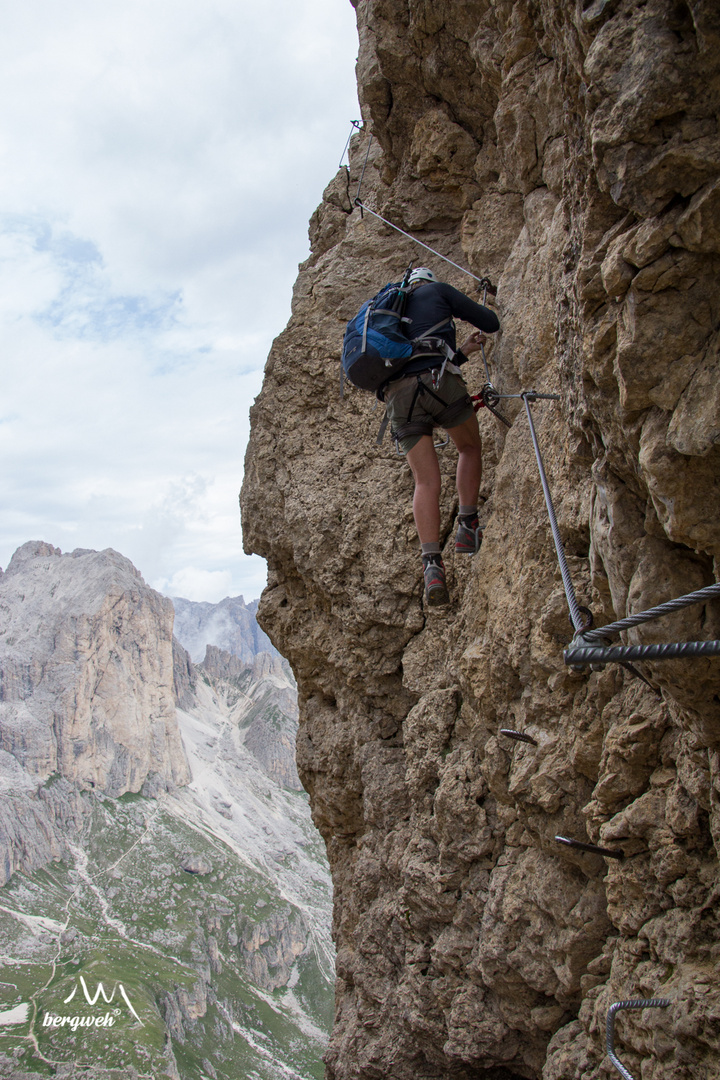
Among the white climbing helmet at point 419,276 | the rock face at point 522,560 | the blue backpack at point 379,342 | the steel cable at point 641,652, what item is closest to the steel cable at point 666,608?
the steel cable at point 641,652

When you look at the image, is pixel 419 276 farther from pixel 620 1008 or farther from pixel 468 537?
pixel 620 1008

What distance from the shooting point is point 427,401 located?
5438 millimetres

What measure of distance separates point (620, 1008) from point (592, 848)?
731 millimetres

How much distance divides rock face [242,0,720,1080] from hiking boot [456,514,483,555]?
119 mm

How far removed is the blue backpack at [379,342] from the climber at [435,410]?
0.09 m

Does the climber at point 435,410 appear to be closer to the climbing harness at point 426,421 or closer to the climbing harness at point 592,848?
Answer: the climbing harness at point 426,421

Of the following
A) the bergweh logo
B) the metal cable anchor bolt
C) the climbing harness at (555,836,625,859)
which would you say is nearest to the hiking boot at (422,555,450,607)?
the metal cable anchor bolt

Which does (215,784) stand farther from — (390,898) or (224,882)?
(390,898)

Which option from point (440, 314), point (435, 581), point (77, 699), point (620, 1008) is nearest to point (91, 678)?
point (77, 699)

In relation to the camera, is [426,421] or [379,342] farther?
[426,421]

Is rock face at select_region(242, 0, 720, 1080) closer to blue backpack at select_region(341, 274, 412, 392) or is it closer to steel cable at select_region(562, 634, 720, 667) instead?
steel cable at select_region(562, 634, 720, 667)

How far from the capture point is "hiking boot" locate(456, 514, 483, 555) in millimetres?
5402

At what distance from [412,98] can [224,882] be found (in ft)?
473

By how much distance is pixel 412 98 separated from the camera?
676cm
